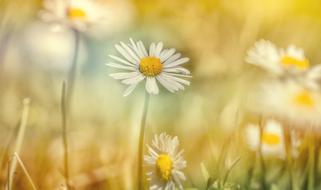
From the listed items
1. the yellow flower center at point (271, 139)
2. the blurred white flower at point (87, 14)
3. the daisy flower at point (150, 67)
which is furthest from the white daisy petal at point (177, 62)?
the yellow flower center at point (271, 139)

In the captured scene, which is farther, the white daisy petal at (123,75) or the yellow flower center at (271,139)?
the yellow flower center at (271,139)

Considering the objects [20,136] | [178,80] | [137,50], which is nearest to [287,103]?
[178,80]

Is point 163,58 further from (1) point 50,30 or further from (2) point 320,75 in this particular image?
(2) point 320,75

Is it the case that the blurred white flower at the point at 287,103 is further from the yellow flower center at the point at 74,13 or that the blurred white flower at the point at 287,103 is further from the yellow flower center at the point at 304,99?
the yellow flower center at the point at 74,13

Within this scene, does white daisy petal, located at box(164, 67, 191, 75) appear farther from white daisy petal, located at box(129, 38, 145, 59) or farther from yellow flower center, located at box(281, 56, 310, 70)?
yellow flower center, located at box(281, 56, 310, 70)

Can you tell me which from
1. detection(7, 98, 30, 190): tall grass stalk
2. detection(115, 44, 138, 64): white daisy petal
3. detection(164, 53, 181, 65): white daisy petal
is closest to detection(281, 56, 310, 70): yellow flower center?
detection(164, 53, 181, 65): white daisy petal

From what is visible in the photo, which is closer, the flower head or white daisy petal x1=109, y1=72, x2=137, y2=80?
white daisy petal x1=109, y1=72, x2=137, y2=80

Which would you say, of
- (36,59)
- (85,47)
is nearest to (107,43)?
(85,47)
